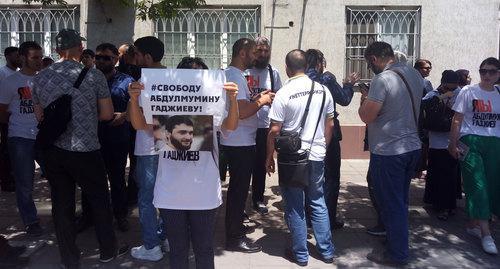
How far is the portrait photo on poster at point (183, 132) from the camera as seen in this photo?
10.2 ft

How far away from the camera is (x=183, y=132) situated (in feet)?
10.2

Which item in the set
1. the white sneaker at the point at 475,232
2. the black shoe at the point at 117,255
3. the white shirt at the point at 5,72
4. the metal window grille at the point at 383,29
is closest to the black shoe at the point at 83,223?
the black shoe at the point at 117,255

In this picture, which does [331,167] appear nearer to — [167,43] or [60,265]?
[60,265]

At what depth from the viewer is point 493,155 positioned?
15.7 ft

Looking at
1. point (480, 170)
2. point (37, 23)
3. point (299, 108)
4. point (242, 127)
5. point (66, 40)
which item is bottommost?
point (480, 170)

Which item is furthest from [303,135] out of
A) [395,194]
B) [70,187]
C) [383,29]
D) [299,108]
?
[383,29]

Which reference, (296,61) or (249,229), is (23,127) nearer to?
(249,229)

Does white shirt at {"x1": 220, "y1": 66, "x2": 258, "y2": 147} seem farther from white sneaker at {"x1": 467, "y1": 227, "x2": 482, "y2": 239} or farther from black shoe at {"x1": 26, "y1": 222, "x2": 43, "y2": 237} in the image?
white sneaker at {"x1": 467, "y1": 227, "x2": 482, "y2": 239}

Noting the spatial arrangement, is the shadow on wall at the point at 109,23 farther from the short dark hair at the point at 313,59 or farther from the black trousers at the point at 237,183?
the black trousers at the point at 237,183

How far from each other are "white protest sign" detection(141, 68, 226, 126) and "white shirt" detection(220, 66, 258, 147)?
3.77ft

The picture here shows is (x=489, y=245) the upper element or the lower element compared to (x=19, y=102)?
lower

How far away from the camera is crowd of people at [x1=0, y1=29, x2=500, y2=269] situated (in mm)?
3271

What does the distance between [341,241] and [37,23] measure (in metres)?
6.92

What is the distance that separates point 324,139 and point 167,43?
210 inches
